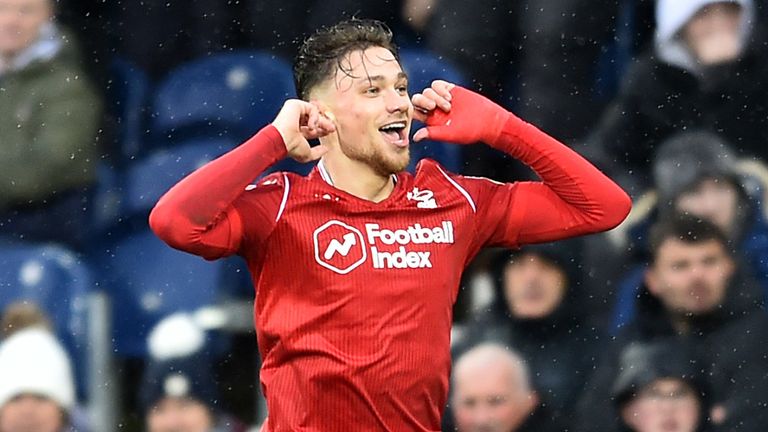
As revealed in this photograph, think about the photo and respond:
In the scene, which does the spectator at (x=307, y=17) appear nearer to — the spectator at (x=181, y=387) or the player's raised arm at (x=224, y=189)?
the spectator at (x=181, y=387)

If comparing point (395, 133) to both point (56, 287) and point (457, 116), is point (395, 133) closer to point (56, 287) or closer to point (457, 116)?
point (457, 116)

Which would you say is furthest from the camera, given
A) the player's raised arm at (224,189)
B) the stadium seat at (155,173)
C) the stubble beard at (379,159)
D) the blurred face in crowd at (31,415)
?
the stadium seat at (155,173)

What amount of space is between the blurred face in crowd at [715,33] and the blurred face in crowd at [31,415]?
6.28 feet

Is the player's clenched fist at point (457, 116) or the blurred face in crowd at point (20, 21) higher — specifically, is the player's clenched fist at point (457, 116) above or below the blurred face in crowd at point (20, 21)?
above

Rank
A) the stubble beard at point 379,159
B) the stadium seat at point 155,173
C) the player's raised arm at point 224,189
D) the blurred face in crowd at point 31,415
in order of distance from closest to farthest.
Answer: the player's raised arm at point 224,189 < the stubble beard at point 379,159 < the blurred face in crowd at point 31,415 < the stadium seat at point 155,173

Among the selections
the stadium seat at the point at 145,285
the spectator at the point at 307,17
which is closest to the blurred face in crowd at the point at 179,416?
the stadium seat at the point at 145,285

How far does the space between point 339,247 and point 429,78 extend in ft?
4.48

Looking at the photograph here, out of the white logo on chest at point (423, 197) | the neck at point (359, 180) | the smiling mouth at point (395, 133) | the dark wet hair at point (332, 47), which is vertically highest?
the dark wet hair at point (332, 47)

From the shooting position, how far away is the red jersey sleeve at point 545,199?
276cm

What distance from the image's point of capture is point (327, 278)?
8.53ft

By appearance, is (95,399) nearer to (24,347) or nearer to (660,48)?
(24,347)

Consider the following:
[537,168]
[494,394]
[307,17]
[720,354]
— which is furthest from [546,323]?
[537,168]

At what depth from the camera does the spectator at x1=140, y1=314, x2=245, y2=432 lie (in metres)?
3.84

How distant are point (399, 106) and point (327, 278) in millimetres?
348
